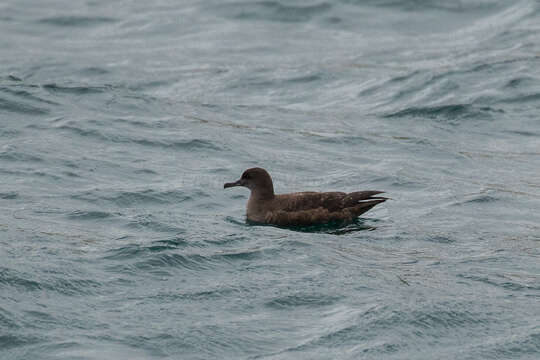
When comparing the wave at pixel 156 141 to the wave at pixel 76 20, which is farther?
the wave at pixel 76 20

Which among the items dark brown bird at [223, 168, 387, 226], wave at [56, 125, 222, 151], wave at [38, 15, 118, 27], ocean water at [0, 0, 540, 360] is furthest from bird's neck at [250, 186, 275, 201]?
wave at [38, 15, 118, 27]

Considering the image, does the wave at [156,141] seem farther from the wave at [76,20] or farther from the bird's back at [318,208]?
the wave at [76,20]

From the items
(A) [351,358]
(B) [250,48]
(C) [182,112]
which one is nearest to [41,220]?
(A) [351,358]

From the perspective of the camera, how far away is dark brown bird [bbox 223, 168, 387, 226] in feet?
43.0

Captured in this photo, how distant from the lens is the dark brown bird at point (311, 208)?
516 inches

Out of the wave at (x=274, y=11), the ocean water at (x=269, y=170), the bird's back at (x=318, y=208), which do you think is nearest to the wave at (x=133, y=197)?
the ocean water at (x=269, y=170)

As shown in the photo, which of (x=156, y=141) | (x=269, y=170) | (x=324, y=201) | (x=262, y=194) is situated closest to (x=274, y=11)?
(x=156, y=141)

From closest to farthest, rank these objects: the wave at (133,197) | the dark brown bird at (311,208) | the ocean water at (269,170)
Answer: the ocean water at (269,170)
the dark brown bird at (311,208)
the wave at (133,197)

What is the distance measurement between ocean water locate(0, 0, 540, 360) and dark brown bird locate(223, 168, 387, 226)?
0.17 metres

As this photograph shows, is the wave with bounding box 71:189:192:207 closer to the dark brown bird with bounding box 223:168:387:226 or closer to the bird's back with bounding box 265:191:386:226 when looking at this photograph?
the dark brown bird with bounding box 223:168:387:226

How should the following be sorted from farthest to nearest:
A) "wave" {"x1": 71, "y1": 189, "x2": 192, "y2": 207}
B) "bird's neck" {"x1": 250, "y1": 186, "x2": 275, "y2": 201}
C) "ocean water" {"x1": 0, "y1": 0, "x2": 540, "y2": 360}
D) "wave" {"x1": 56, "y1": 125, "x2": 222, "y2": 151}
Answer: "wave" {"x1": 56, "y1": 125, "x2": 222, "y2": 151} → "wave" {"x1": 71, "y1": 189, "x2": 192, "y2": 207} → "bird's neck" {"x1": 250, "y1": 186, "x2": 275, "y2": 201} → "ocean water" {"x1": 0, "y1": 0, "x2": 540, "y2": 360}

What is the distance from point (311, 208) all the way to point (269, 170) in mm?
2924

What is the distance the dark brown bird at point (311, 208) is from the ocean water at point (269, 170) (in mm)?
169

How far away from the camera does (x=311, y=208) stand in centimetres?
1312
